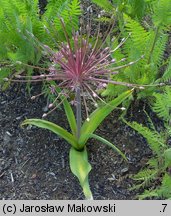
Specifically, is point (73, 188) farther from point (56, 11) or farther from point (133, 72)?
point (56, 11)

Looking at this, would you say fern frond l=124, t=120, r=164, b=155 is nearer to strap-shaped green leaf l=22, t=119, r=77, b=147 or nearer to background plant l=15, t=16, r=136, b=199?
background plant l=15, t=16, r=136, b=199

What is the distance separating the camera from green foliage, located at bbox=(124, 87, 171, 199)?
A: 2.08m

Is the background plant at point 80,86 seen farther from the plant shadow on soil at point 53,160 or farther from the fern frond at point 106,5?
the fern frond at point 106,5

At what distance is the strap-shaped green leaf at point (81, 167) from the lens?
204 cm

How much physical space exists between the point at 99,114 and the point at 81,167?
27 cm

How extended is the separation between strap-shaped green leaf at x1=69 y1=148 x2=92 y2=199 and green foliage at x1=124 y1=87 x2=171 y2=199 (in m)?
0.27

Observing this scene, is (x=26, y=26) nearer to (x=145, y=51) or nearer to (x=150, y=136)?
(x=145, y=51)

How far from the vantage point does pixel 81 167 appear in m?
2.12

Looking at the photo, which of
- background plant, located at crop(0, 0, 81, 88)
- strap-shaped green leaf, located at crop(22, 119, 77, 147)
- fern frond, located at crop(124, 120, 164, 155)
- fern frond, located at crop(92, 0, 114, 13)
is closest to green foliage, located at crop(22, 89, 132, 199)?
strap-shaped green leaf, located at crop(22, 119, 77, 147)

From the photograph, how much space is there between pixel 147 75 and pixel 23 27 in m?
0.72

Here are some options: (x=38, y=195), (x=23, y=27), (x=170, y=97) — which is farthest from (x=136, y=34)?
(x=38, y=195)

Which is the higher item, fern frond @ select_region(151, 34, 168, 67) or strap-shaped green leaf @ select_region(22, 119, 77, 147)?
fern frond @ select_region(151, 34, 168, 67)

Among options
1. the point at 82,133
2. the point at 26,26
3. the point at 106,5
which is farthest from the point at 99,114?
the point at 106,5

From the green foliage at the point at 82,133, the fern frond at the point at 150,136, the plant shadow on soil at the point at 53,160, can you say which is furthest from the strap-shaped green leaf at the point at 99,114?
the plant shadow on soil at the point at 53,160
